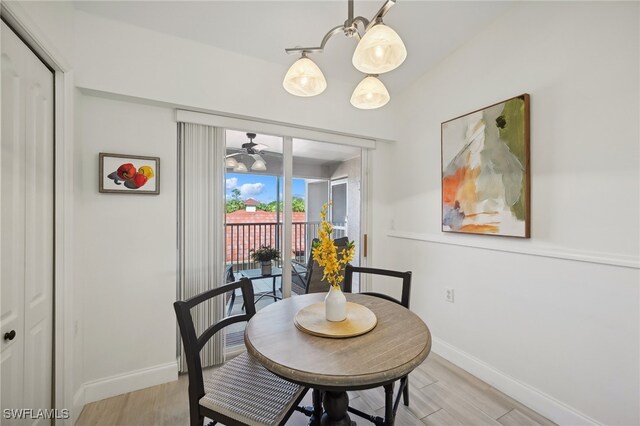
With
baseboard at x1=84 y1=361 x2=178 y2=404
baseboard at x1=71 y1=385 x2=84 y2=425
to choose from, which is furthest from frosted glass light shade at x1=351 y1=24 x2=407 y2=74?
baseboard at x1=71 y1=385 x2=84 y2=425

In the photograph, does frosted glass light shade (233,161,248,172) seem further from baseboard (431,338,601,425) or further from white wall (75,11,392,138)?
baseboard (431,338,601,425)

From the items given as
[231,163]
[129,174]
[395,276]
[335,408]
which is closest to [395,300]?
[395,276]

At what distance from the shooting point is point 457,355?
2355mm

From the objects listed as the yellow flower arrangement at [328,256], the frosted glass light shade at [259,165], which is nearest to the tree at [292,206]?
the frosted glass light shade at [259,165]

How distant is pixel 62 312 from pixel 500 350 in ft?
9.67

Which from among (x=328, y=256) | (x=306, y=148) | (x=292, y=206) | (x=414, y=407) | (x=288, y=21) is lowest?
(x=414, y=407)

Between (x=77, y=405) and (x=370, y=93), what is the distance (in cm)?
269

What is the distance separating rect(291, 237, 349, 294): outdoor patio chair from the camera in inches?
103

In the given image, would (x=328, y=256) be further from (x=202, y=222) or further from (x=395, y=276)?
(x=202, y=222)

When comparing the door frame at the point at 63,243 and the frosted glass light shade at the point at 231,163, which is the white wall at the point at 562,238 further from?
the door frame at the point at 63,243

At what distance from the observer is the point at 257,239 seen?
2562mm

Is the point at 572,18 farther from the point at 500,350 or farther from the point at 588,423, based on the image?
the point at 588,423

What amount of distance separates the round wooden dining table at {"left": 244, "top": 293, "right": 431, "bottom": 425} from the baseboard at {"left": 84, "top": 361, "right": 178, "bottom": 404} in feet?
4.09

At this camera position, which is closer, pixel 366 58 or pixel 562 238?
pixel 366 58
